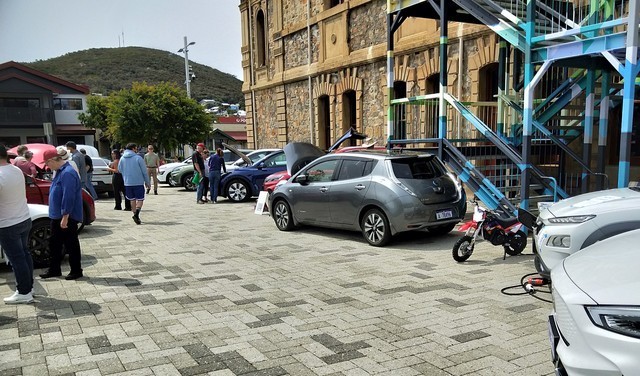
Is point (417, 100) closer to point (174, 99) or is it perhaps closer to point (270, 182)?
point (270, 182)

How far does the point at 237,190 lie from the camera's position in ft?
49.2

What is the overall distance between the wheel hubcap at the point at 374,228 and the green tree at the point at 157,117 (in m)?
27.9

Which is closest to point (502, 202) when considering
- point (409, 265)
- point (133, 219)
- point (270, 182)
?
point (409, 265)

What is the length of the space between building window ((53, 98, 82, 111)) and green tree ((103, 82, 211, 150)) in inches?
670

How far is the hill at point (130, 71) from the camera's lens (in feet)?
285

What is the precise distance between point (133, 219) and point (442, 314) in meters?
8.62

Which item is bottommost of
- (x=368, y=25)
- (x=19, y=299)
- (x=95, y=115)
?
(x=19, y=299)

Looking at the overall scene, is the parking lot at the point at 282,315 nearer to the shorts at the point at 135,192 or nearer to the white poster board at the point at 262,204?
the shorts at the point at 135,192

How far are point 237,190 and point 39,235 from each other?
319 inches

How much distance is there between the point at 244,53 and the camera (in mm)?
27625

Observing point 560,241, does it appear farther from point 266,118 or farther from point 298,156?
point 266,118

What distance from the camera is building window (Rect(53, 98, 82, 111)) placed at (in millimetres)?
47594

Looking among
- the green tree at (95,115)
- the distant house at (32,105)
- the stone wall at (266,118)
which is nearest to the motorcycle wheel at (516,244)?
the stone wall at (266,118)

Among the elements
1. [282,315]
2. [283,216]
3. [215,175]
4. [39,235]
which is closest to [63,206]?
[39,235]
